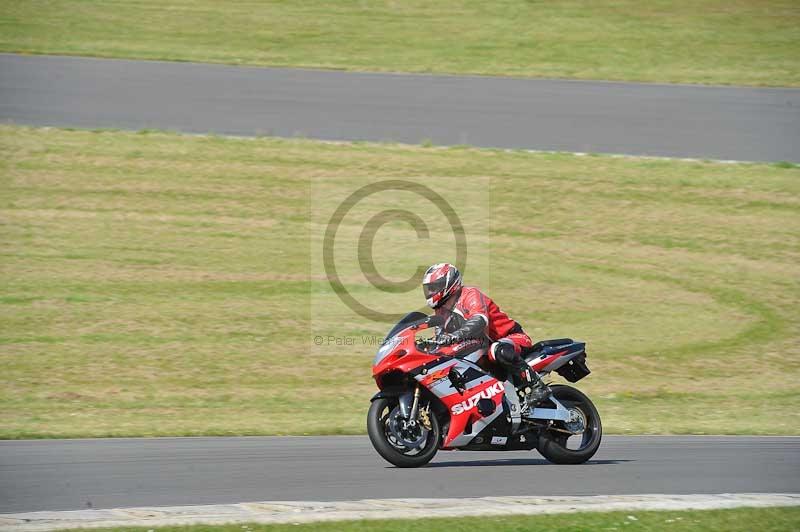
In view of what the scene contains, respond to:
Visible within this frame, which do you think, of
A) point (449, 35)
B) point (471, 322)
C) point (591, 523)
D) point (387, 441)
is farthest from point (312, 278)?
point (449, 35)

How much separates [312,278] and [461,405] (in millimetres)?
9322

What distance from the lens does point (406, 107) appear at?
1006 inches

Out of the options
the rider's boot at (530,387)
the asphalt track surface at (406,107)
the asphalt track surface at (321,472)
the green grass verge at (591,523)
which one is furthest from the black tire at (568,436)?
the asphalt track surface at (406,107)

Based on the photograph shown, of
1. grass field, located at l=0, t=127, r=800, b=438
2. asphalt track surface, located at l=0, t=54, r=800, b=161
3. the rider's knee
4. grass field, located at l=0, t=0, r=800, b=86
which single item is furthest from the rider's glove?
grass field, located at l=0, t=0, r=800, b=86

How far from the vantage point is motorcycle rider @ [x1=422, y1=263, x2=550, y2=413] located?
994 cm

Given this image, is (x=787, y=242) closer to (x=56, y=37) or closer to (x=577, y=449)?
(x=577, y=449)

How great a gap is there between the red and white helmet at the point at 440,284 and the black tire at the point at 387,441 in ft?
3.44

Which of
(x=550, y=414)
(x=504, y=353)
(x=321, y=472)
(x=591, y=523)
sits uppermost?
(x=504, y=353)

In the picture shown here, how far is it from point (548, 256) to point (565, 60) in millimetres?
10835

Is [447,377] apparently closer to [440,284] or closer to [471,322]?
[471,322]

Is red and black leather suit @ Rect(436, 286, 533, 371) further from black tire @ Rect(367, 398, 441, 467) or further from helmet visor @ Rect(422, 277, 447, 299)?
black tire @ Rect(367, 398, 441, 467)

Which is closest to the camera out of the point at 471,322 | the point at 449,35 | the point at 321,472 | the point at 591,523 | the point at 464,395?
the point at 591,523

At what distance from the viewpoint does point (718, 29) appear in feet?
106

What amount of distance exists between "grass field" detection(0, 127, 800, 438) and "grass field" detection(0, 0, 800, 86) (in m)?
6.18
